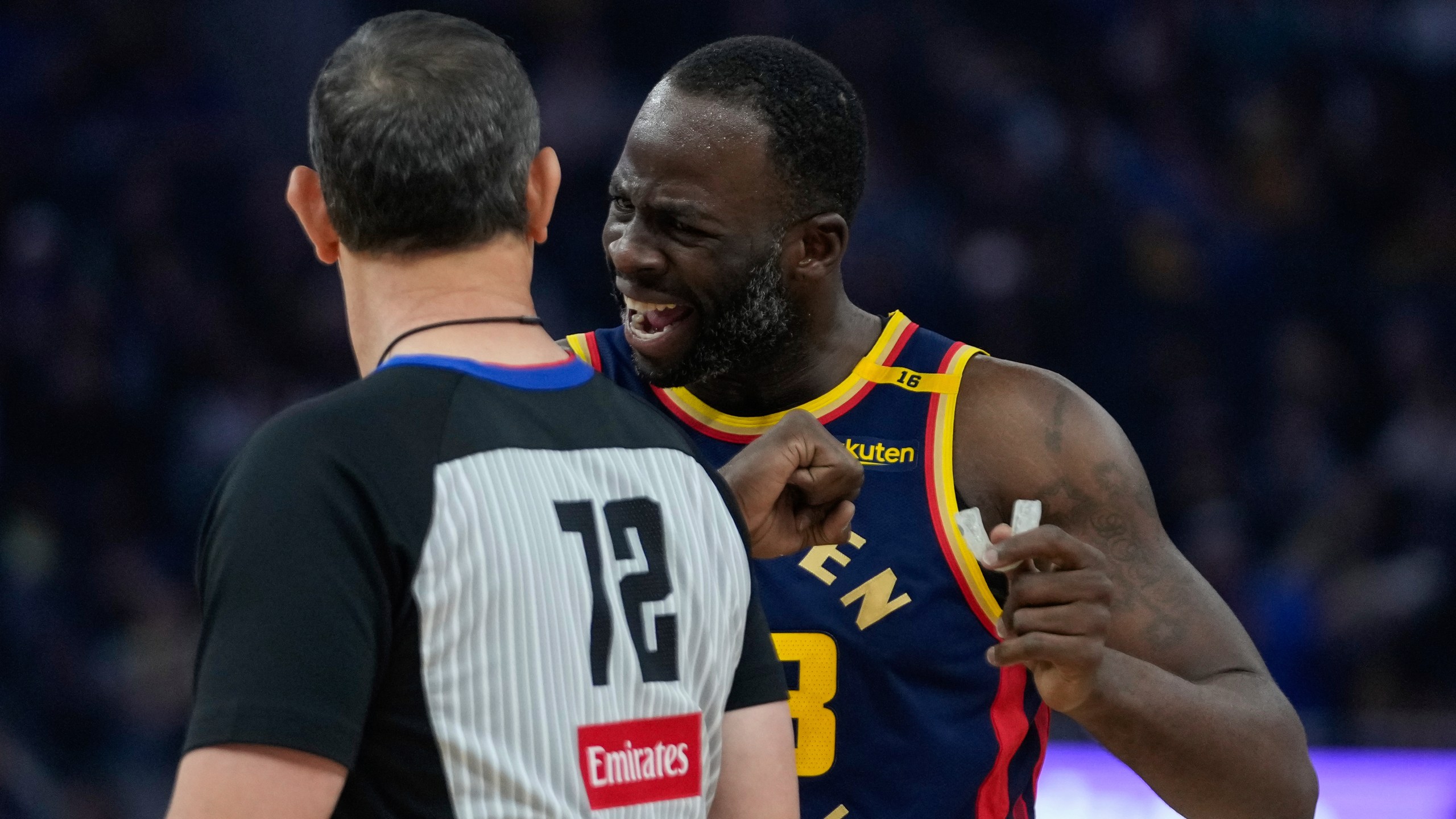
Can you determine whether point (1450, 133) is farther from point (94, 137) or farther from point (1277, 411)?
point (94, 137)

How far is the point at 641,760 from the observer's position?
5.67 feet

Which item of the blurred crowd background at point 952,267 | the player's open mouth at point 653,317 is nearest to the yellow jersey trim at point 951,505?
the player's open mouth at point 653,317

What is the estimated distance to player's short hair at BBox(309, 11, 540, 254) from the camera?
171cm

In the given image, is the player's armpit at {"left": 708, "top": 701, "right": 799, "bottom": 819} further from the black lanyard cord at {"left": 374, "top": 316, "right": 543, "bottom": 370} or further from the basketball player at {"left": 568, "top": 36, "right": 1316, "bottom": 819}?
the basketball player at {"left": 568, "top": 36, "right": 1316, "bottom": 819}

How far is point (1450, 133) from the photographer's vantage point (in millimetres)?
8664

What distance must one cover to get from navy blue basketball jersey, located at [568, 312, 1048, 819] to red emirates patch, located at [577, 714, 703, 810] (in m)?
1.12

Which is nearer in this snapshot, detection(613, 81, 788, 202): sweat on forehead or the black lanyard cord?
the black lanyard cord

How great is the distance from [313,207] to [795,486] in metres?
1.00

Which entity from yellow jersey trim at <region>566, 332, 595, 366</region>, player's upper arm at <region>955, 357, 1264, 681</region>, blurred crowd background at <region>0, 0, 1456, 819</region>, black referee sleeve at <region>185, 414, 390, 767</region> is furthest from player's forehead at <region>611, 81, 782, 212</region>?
blurred crowd background at <region>0, 0, 1456, 819</region>

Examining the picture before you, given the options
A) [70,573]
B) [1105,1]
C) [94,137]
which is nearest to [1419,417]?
[1105,1]

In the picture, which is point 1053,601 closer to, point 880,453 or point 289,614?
point 880,453

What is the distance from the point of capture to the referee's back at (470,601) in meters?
1.52

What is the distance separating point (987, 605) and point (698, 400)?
2.24 ft

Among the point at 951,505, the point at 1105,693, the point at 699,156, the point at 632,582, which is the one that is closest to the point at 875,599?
the point at 951,505
